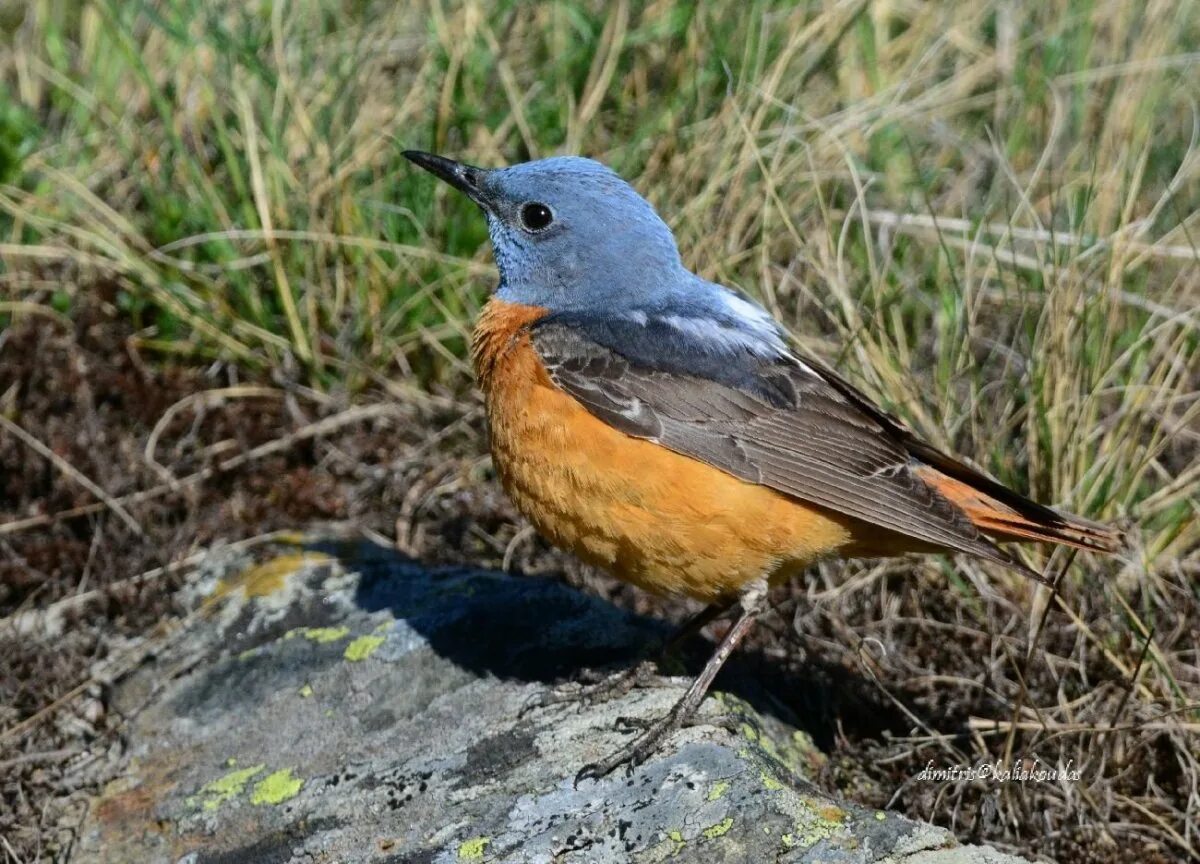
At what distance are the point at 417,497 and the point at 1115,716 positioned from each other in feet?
9.64

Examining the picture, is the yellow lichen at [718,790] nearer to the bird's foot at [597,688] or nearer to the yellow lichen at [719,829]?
the yellow lichen at [719,829]

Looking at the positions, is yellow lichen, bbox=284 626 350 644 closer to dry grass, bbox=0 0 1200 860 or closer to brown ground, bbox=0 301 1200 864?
brown ground, bbox=0 301 1200 864

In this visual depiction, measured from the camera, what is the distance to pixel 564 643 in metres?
4.67

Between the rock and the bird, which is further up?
the bird

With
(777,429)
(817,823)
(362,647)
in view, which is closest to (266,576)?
(362,647)

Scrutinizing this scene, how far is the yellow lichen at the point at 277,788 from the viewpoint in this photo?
4012 millimetres

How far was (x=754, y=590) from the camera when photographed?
4316 millimetres

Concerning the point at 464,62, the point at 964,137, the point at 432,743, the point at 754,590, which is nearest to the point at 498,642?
the point at 432,743

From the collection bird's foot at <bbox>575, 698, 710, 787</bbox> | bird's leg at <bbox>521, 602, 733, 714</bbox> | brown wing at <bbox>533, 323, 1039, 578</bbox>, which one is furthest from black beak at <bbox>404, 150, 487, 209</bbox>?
bird's foot at <bbox>575, 698, 710, 787</bbox>

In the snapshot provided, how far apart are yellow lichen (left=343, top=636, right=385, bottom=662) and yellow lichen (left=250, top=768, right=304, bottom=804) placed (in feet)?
1.85

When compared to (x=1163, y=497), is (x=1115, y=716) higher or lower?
lower

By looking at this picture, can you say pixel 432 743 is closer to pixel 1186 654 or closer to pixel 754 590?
pixel 754 590

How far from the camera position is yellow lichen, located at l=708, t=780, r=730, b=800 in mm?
3629

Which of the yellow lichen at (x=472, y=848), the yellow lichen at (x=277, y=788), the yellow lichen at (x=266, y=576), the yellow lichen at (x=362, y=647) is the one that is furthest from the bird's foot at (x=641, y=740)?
the yellow lichen at (x=266, y=576)
